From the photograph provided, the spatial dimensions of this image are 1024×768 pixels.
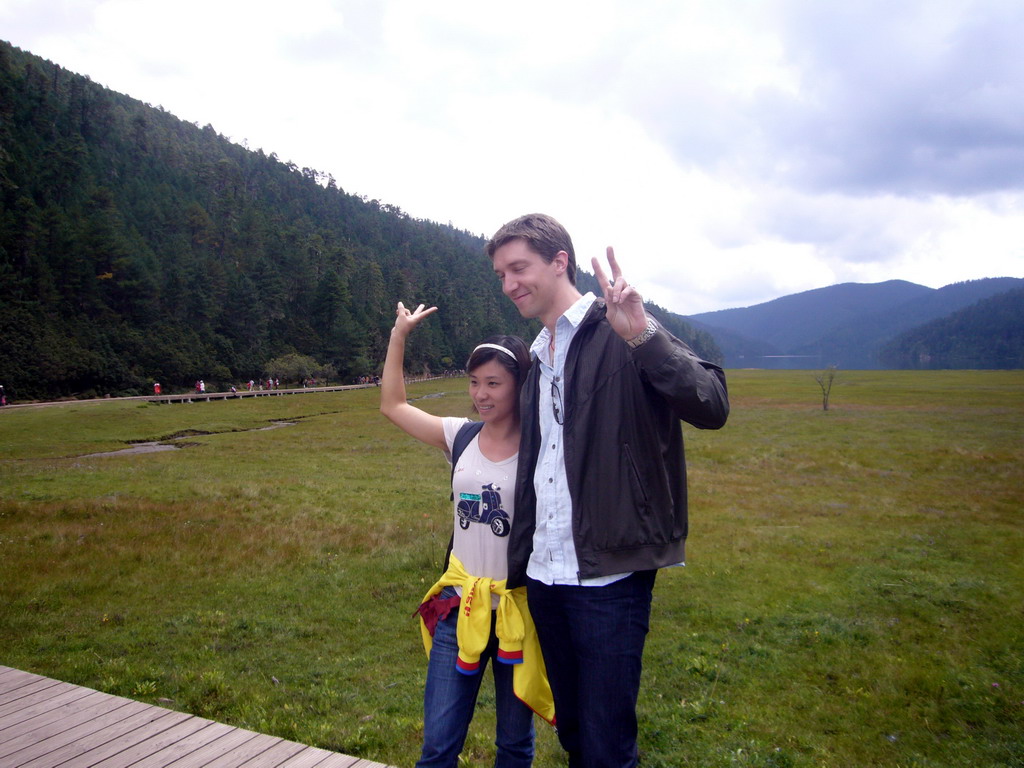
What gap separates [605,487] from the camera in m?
2.40

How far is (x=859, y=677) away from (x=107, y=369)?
236 feet

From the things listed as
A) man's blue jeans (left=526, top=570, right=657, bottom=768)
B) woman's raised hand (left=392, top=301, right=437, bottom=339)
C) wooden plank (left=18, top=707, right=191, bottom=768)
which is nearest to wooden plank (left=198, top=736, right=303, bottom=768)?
wooden plank (left=18, top=707, right=191, bottom=768)

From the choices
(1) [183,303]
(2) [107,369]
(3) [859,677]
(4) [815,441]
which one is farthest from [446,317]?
(3) [859,677]

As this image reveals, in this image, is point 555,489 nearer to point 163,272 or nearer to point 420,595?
point 420,595

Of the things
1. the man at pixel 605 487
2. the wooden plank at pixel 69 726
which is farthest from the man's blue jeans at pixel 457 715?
the wooden plank at pixel 69 726

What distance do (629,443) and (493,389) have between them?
1.01 metres

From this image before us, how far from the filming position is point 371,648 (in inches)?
309

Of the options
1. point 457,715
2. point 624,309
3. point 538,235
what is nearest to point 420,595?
point 457,715

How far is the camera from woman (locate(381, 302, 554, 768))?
293 centimetres

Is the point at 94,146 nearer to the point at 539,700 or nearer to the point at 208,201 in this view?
the point at 208,201

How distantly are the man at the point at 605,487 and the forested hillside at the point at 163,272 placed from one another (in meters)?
65.7

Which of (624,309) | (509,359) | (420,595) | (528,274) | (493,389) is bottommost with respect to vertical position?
(420,595)

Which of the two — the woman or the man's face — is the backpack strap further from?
the man's face

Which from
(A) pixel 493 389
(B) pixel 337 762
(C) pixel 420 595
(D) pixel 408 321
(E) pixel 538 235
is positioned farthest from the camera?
(C) pixel 420 595
